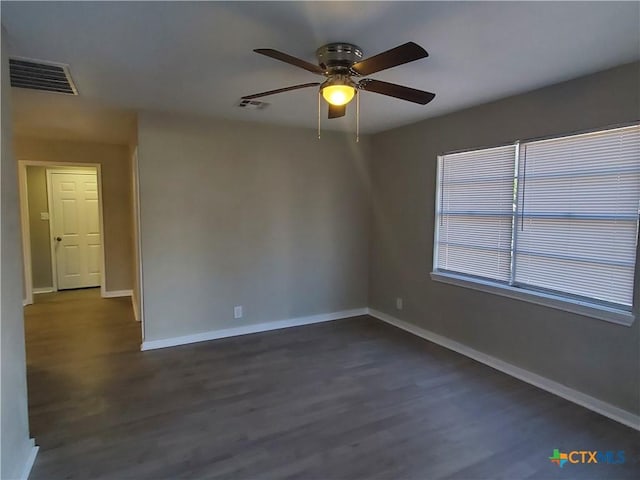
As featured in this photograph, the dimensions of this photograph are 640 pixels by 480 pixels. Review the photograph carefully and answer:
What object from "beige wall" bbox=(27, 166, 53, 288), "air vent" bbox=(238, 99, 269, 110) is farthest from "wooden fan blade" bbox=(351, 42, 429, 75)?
"beige wall" bbox=(27, 166, 53, 288)

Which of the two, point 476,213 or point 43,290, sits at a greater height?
point 476,213

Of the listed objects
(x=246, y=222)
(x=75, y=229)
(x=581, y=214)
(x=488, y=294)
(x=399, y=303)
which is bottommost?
(x=399, y=303)

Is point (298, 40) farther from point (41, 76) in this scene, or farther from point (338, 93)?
point (41, 76)

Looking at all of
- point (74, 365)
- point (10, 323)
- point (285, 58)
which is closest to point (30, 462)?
point (10, 323)

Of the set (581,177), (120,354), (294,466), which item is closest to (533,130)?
(581,177)

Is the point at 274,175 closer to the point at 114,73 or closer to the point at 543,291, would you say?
the point at 114,73

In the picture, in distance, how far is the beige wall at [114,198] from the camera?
5668 millimetres

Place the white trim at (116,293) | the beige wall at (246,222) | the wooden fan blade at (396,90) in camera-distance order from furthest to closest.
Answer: the white trim at (116,293)
the beige wall at (246,222)
the wooden fan blade at (396,90)

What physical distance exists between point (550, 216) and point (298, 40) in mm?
2389

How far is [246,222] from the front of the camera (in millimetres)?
4301

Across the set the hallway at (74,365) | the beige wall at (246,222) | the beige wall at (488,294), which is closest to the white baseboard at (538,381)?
the beige wall at (488,294)

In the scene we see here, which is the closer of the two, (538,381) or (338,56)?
(338,56)

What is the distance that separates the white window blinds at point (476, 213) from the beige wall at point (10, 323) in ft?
11.8

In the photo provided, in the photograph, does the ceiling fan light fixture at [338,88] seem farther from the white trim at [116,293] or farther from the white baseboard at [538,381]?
the white trim at [116,293]
